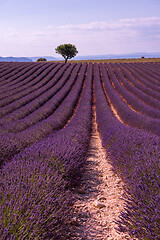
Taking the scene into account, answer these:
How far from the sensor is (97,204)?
2814 millimetres

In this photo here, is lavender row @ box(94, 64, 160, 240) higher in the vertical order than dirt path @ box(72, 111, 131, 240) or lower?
higher

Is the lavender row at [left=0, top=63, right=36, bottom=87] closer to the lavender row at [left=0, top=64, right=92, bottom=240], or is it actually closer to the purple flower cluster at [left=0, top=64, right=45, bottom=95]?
the purple flower cluster at [left=0, top=64, right=45, bottom=95]

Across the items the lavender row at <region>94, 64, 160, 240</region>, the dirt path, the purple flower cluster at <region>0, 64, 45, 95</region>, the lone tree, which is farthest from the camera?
the lone tree

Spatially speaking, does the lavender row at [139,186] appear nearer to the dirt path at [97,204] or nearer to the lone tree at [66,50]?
the dirt path at [97,204]

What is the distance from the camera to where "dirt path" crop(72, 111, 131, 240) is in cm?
227

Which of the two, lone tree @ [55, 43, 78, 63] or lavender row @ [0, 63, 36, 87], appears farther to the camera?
lone tree @ [55, 43, 78, 63]

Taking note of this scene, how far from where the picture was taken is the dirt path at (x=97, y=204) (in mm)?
2268

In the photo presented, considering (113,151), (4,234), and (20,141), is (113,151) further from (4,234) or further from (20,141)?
(4,234)

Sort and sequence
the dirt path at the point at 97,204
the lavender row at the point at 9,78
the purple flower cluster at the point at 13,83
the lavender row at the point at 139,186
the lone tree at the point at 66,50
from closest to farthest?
the lavender row at the point at 139,186 → the dirt path at the point at 97,204 → the purple flower cluster at the point at 13,83 → the lavender row at the point at 9,78 → the lone tree at the point at 66,50

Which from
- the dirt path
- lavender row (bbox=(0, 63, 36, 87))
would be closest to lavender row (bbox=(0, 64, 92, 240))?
the dirt path

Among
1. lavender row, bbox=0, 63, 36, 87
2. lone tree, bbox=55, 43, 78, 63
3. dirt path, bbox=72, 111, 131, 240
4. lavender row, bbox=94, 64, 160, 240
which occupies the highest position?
lone tree, bbox=55, 43, 78, 63

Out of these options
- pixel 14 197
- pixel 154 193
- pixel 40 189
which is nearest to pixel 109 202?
pixel 154 193

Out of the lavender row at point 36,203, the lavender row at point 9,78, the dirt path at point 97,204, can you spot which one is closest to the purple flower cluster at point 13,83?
the lavender row at point 9,78

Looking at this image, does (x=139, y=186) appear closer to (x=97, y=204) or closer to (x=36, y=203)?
(x=97, y=204)
